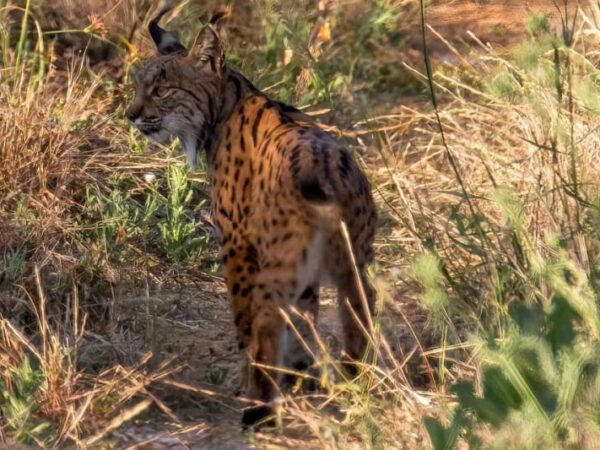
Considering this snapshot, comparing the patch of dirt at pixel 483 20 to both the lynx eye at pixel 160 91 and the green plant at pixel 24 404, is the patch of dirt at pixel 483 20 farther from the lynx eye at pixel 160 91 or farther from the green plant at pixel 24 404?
the green plant at pixel 24 404

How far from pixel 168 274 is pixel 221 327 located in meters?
0.45

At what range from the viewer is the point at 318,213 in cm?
488

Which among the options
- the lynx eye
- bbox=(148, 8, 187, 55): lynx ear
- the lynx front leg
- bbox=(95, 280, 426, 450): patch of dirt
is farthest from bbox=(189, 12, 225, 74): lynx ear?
the lynx front leg

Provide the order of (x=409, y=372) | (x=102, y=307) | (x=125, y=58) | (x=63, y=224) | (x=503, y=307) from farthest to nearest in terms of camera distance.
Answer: (x=125, y=58), (x=63, y=224), (x=102, y=307), (x=409, y=372), (x=503, y=307)

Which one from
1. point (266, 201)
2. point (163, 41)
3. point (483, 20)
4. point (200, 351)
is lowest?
point (200, 351)

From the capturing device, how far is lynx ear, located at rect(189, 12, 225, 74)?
5.74m

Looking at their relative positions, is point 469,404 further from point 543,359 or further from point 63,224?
point 63,224

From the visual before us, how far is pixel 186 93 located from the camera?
5.75 m

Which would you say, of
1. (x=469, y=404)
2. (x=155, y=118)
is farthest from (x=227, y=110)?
(x=469, y=404)

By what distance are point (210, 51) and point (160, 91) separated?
0.77 ft

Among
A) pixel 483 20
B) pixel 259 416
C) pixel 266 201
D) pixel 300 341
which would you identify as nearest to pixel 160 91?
pixel 266 201

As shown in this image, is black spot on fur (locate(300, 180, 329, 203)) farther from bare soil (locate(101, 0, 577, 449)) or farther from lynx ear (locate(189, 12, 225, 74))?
lynx ear (locate(189, 12, 225, 74))

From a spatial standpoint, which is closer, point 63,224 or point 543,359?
point 543,359

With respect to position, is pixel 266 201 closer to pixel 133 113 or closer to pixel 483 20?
pixel 133 113
